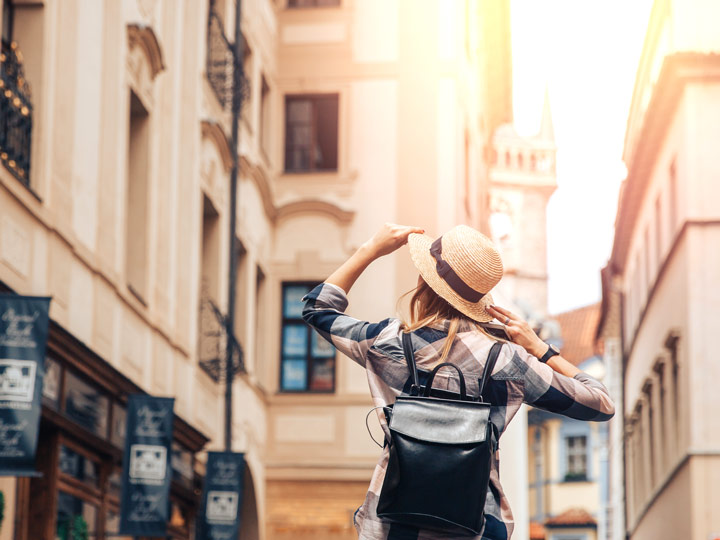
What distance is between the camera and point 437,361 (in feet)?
13.7

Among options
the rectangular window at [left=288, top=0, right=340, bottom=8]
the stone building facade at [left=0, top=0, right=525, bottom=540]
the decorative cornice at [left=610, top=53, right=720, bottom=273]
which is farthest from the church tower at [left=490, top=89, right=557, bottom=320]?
the rectangular window at [left=288, top=0, right=340, bottom=8]

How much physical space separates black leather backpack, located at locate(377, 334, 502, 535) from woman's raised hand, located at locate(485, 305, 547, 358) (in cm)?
41

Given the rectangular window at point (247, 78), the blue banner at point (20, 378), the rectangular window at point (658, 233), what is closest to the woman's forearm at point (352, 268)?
the blue banner at point (20, 378)

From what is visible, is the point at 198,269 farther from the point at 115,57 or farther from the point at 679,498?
the point at 679,498

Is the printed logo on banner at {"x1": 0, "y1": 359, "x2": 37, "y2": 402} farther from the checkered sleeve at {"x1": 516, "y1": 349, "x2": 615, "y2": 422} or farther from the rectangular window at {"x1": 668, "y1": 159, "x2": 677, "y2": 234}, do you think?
the rectangular window at {"x1": 668, "y1": 159, "x2": 677, "y2": 234}

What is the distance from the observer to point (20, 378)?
996 centimetres

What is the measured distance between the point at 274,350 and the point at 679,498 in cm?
806

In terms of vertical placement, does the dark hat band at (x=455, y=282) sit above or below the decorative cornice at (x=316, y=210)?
below

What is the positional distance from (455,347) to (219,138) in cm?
1642

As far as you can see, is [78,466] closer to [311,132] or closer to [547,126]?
[311,132]

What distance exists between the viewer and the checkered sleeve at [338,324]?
4.27 metres

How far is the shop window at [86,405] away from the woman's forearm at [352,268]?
9.10 meters

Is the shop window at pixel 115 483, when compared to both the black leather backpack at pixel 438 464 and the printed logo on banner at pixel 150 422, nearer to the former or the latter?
the printed logo on banner at pixel 150 422

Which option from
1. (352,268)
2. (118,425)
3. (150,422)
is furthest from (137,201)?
(352,268)
